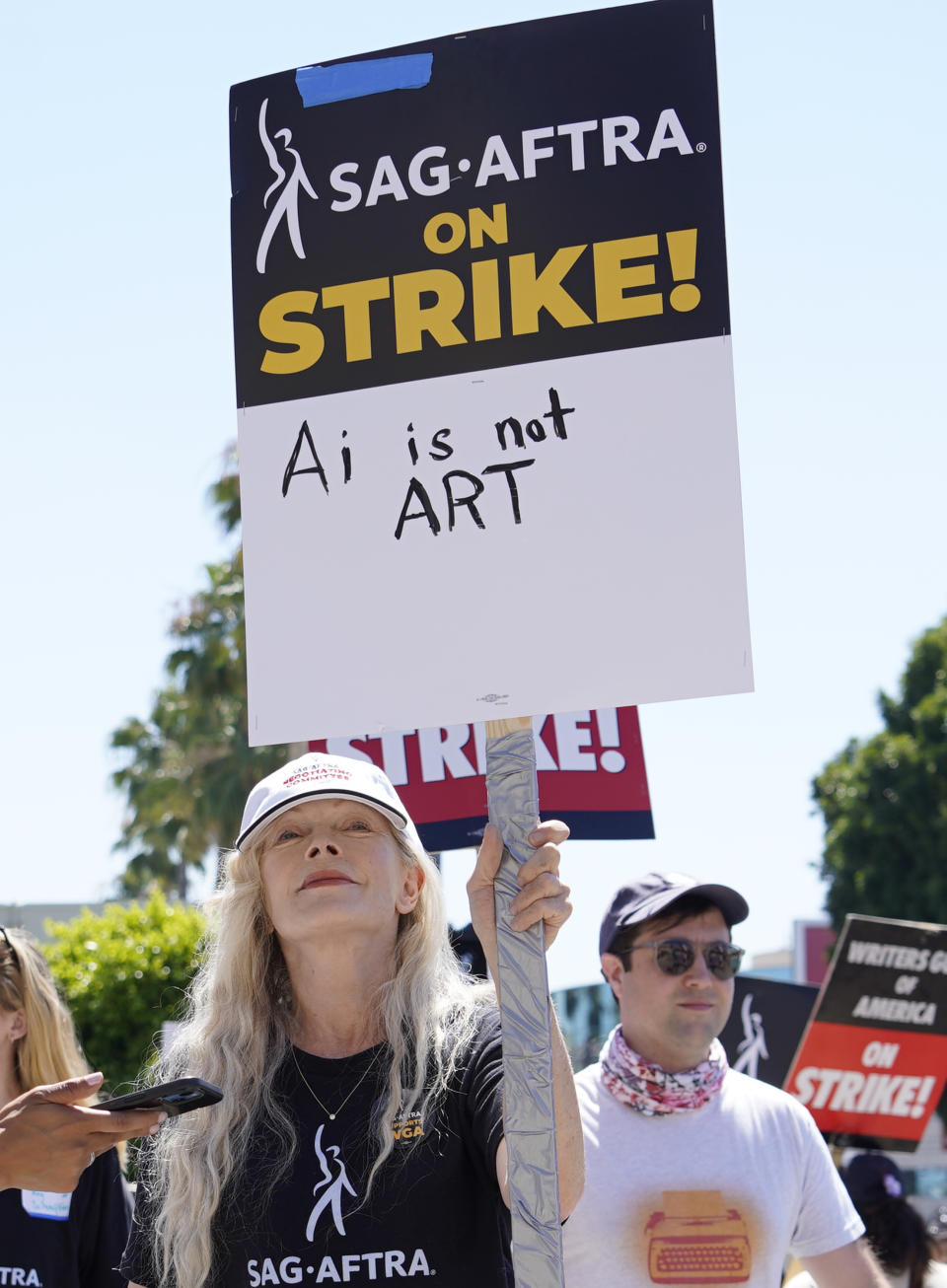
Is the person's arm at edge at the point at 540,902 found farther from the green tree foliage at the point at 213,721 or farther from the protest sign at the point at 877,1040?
the green tree foliage at the point at 213,721

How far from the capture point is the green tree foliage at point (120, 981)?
9.66 meters

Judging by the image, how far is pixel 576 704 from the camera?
2057 mm

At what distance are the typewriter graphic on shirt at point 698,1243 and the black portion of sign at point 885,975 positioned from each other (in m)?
2.83

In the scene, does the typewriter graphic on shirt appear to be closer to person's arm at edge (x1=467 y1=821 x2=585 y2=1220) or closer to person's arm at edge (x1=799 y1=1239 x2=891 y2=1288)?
person's arm at edge (x1=799 y1=1239 x2=891 y2=1288)

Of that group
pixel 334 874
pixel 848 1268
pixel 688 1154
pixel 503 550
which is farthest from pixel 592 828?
pixel 503 550

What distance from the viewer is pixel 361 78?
7.55 ft

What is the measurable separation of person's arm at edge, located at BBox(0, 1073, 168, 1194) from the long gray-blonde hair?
8.0 inches

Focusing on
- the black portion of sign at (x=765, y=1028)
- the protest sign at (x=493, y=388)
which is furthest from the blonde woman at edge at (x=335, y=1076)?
the black portion of sign at (x=765, y=1028)

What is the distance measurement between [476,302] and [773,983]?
14.3ft

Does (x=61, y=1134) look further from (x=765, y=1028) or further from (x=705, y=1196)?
(x=765, y=1028)

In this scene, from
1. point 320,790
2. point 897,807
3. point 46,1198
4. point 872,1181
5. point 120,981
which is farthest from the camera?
point 897,807

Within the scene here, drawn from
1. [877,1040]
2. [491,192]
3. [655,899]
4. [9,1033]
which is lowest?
[877,1040]

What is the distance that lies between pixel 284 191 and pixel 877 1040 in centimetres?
458

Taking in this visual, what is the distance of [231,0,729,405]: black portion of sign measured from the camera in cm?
214
